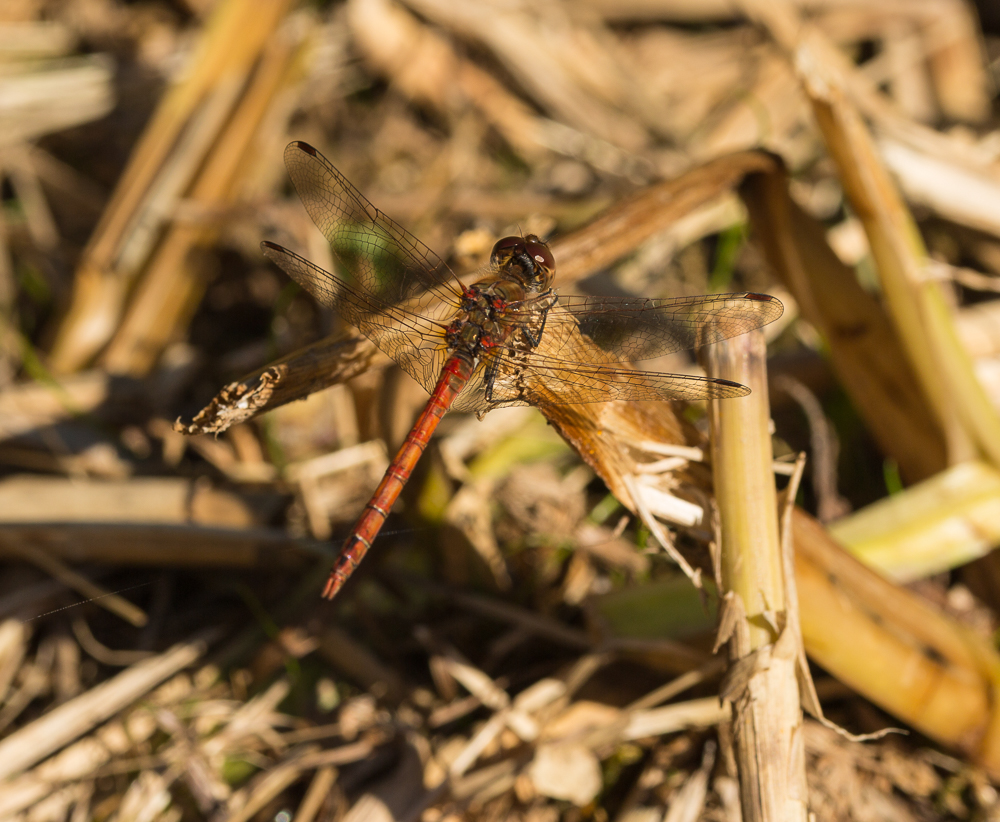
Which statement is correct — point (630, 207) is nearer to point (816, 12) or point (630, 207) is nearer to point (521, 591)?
point (521, 591)

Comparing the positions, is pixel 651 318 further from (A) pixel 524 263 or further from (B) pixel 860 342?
(B) pixel 860 342

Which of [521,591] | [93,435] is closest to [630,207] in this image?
[521,591]

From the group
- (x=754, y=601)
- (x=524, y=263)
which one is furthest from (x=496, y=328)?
(x=754, y=601)

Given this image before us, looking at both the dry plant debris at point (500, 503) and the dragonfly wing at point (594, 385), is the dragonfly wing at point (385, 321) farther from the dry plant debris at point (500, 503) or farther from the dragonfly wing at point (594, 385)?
the dragonfly wing at point (594, 385)

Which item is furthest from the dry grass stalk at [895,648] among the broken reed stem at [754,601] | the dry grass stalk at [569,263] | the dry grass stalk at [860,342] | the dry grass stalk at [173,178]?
the dry grass stalk at [173,178]

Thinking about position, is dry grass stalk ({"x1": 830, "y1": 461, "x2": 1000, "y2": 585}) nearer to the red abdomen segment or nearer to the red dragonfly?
the red dragonfly

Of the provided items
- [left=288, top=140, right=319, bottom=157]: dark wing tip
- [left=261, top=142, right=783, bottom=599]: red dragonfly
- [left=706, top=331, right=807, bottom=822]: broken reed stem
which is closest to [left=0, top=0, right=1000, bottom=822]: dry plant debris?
[left=706, top=331, right=807, bottom=822]: broken reed stem
